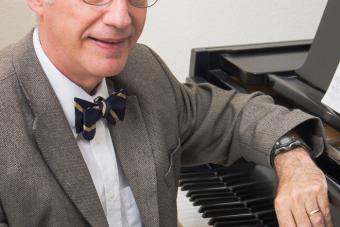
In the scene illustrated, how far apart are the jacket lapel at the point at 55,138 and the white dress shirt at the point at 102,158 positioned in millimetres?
27

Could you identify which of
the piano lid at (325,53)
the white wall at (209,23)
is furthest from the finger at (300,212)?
the white wall at (209,23)

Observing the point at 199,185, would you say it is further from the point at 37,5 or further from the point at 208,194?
the point at 37,5

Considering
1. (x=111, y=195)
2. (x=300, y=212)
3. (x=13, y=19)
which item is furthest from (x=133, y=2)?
(x=13, y=19)

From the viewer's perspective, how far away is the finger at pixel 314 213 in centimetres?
103

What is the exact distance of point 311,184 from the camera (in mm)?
1076

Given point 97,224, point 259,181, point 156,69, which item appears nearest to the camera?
point 97,224

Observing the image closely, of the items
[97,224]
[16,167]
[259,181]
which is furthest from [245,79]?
[16,167]

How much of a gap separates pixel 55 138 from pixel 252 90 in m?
0.76

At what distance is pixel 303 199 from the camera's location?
1.05 metres

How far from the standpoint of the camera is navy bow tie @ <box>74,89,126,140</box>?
1115 millimetres

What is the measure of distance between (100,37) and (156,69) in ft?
1.12

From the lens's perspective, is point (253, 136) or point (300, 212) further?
point (253, 136)

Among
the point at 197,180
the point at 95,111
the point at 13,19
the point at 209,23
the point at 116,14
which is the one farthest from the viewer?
the point at 209,23

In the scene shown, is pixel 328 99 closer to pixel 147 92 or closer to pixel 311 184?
pixel 311 184
